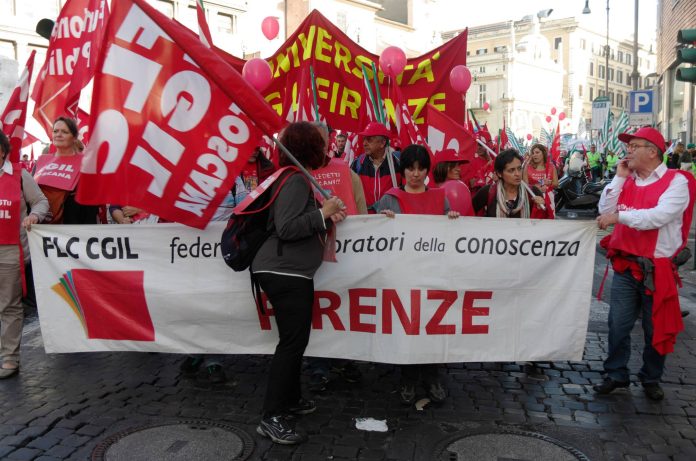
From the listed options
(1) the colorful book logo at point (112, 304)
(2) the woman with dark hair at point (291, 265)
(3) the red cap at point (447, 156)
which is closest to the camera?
(2) the woman with dark hair at point (291, 265)

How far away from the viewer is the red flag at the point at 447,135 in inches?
244

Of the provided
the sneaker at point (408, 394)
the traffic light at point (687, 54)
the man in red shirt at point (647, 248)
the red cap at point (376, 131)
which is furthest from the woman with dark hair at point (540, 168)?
the sneaker at point (408, 394)

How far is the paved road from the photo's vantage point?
4.01 metres

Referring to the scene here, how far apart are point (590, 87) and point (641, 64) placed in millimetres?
20971

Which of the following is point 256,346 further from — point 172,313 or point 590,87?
point 590,87

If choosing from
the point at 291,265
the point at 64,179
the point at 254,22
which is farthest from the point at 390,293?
the point at 254,22

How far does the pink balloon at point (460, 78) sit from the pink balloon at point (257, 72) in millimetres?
2059

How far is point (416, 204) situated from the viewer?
487cm

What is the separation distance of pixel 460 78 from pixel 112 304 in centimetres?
449

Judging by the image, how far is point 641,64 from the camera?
118m

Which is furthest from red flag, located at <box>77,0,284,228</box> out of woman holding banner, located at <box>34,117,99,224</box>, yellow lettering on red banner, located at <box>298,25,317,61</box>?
yellow lettering on red banner, located at <box>298,25,317,61</box>

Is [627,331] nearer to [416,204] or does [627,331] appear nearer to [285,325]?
[416,204]

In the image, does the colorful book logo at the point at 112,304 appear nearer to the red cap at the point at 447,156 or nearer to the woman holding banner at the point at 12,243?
the woman holding banner at the point at 12,243

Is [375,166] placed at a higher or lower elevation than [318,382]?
higher
